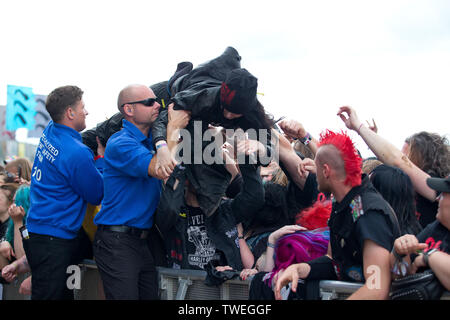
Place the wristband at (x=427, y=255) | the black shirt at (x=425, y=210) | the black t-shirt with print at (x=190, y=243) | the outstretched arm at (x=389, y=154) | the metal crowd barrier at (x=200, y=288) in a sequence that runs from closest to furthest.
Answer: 1. the wristband at (x=427, y=255)
2. the metal crowd barrier at (x=200, y=288)
3. the outstretched arm at (x=389, y=154)
4. the black shirt at (x=425, y=210)
5. the black t-shirt with print at (x=190, y=243)

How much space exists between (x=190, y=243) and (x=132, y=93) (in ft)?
4.06

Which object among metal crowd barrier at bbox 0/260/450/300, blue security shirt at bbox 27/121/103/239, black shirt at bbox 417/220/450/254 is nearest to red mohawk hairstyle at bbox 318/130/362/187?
black shirt at bbox 417/220/450/254

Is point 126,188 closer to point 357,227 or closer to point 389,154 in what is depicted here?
point 357,227

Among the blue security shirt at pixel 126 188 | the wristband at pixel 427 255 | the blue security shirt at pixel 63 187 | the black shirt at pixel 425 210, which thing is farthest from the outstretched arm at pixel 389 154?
the blue security shirt at pixel 63 187

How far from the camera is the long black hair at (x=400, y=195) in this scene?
279 cm

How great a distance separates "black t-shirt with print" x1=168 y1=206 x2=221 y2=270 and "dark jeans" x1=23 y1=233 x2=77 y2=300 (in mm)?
838

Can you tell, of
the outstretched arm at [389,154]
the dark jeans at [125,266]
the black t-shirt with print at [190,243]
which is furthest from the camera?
the black t-shirt with print at [190,243]

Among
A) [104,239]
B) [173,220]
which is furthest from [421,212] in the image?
[104,239]

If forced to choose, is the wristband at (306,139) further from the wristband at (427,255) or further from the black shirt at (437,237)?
the wristband at (427,255)

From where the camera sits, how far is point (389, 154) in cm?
311

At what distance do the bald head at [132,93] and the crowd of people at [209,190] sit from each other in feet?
0.04

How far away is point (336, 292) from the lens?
2572 mm

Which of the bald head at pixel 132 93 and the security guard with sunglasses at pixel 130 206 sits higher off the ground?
the bald head at pixel 132 93
